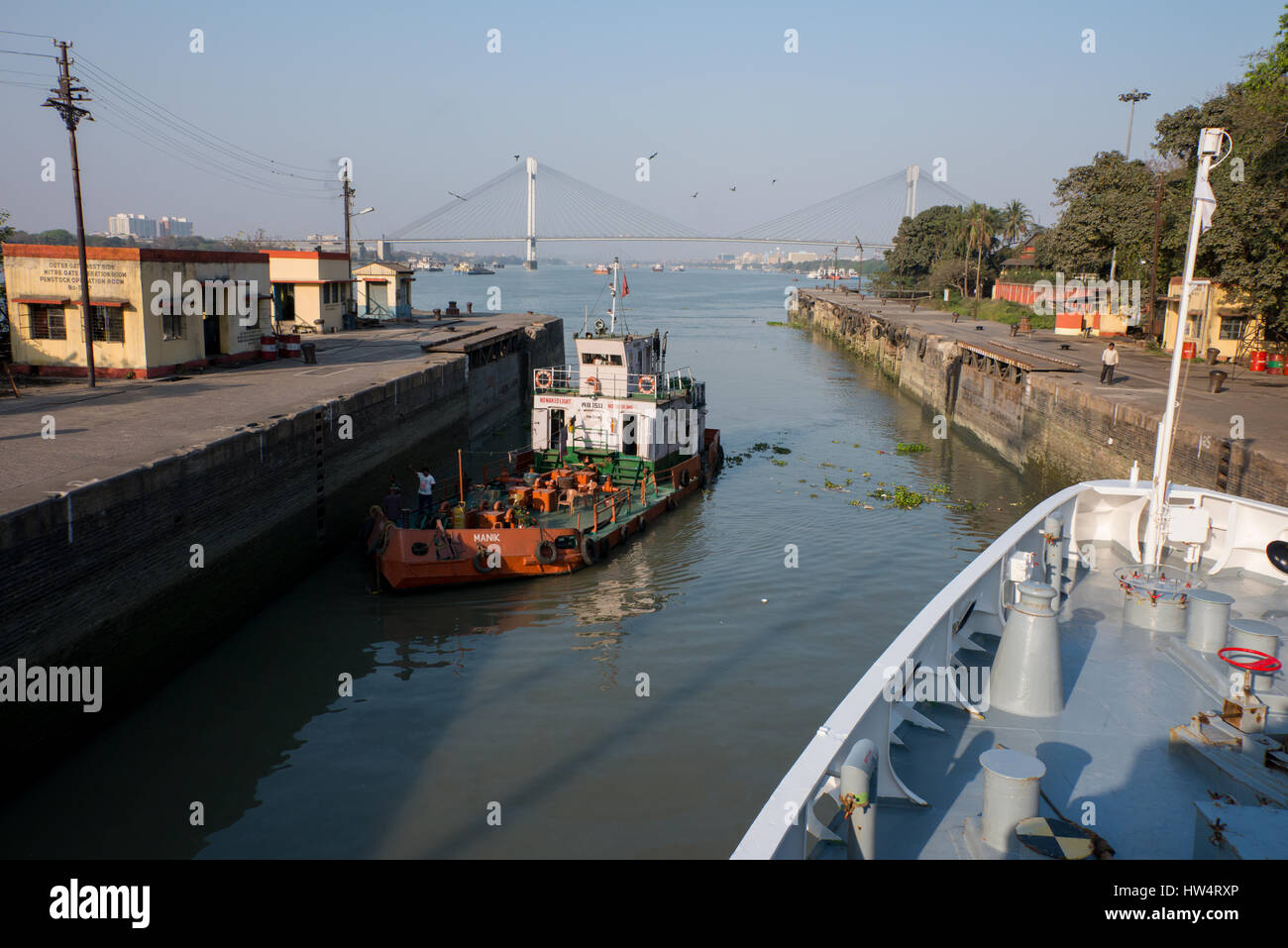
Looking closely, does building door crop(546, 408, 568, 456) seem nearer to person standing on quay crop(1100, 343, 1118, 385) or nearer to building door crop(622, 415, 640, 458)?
building door crop(622, 415, 640, 458)

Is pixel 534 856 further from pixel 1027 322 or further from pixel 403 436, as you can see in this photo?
pixel 1027 322

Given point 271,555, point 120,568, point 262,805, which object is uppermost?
point 120,568

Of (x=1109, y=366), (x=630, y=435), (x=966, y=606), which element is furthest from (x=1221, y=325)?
(x=966, y=606)

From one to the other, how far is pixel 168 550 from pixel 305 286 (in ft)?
94.1

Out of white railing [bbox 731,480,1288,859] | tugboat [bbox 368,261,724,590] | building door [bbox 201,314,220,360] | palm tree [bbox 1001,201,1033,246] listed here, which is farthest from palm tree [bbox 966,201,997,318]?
white railing [bbox 731,480,1288,859]

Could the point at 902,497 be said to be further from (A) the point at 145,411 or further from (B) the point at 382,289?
(B) the point at 382,289

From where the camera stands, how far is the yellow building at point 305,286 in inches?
1535

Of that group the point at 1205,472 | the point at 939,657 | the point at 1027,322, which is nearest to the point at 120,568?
the point at 939,657

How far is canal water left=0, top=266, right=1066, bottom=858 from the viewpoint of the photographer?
33.8 feet

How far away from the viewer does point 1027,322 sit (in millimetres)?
50812

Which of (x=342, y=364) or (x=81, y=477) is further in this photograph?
(x=342, y=364)

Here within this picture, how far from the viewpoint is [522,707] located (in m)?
13.3

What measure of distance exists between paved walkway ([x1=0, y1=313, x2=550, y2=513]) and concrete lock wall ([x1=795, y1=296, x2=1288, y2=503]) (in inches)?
786
